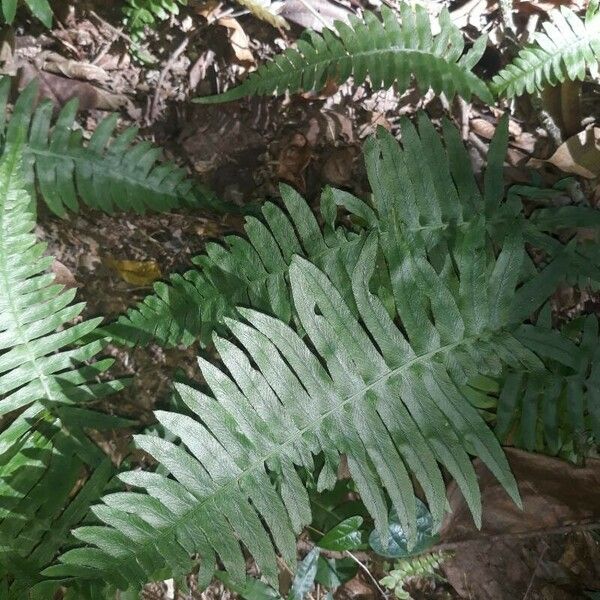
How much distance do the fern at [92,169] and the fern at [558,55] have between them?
4.10ft

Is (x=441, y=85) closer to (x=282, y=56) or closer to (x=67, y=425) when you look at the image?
(x=282, y=56)

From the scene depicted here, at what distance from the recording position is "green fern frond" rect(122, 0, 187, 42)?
2.61m

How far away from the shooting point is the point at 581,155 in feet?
8.39

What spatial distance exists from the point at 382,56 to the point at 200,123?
92cm

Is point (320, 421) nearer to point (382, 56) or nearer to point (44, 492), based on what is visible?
point (44, 492)

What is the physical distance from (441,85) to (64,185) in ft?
4.89

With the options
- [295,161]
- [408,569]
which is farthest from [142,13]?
[408,569]

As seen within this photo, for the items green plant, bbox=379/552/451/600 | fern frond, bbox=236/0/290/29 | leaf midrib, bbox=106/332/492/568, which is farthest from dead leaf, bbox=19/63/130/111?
green plant, bbox=379/552/451/600

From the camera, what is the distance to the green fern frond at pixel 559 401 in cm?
193

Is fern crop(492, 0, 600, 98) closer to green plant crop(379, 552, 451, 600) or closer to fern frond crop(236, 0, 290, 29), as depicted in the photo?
fern frond crop(236, 0, 290, 29)

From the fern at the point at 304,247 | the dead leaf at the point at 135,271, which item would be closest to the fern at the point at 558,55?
the fern at the point at 304,247

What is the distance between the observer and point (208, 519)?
1.54 meters

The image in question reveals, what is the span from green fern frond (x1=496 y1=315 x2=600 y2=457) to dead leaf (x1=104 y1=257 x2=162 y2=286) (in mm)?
1452

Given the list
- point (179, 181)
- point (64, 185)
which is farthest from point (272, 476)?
point (64, 185)
